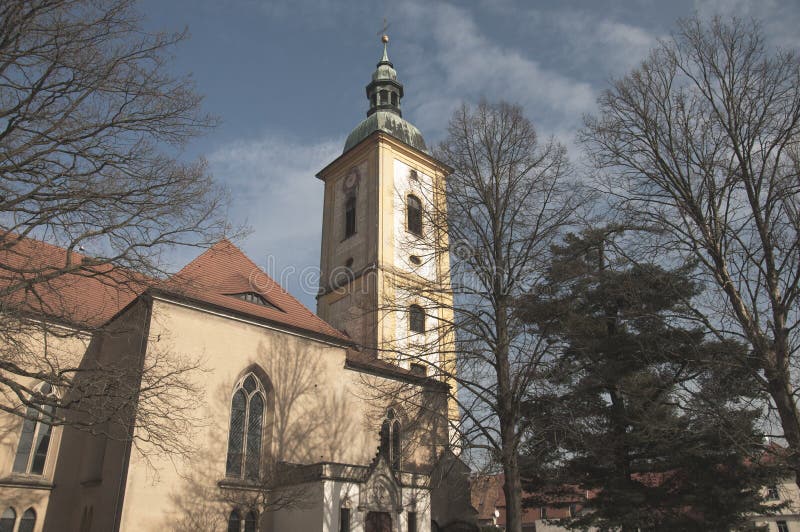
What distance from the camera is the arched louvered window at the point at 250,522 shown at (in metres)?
15.2

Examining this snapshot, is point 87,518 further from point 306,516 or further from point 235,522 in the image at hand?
point 306,516

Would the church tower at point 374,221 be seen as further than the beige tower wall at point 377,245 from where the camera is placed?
Yes

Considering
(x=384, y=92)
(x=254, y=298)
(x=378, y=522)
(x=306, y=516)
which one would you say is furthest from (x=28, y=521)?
(x=384, y=92)

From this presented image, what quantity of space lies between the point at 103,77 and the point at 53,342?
10.1 m

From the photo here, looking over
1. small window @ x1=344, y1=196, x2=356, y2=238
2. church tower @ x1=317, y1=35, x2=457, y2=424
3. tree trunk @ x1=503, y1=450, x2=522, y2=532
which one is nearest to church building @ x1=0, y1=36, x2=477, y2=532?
tree trunk @ x1=503, y1=450, x2=522, y2=532

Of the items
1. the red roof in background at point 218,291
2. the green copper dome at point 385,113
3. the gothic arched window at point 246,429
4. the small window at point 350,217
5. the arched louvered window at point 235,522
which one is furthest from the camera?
the green copper dome at point 385,113

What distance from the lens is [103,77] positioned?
9.53 meters

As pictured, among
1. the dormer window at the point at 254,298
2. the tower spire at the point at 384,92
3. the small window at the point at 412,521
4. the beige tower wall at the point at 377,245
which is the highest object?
the tower spire at the point at 384,92

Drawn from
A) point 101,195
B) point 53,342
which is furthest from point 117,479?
point 101,195

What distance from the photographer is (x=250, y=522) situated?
50.3 feet

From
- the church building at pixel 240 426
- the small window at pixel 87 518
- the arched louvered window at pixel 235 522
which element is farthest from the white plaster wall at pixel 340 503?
the small window at pixel 87 518

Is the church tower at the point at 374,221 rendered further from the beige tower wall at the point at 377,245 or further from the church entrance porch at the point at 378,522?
the church entrance porch at the point at 378,522

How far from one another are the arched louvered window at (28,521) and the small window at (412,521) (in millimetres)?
9681

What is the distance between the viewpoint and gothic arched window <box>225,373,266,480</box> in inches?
627
